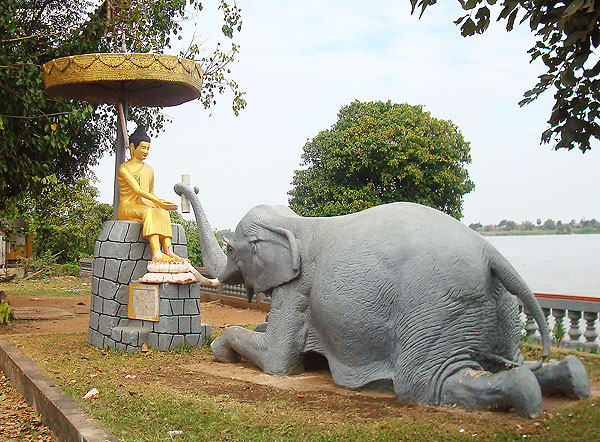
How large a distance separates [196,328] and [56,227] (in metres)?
18.1

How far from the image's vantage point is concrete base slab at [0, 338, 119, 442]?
4.85 metres

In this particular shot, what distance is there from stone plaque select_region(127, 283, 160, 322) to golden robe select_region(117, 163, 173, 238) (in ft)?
2.24

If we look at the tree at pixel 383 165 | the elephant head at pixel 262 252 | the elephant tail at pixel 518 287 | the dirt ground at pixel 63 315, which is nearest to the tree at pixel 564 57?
the elephant tail at pixel 518 287

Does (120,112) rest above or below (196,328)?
above

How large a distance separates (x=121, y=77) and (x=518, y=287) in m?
5.67

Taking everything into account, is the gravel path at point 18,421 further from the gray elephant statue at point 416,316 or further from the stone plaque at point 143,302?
the gray elephant statue at point 416,316

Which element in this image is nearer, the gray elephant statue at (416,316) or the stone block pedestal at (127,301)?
the gray elephant statue at (416,316)

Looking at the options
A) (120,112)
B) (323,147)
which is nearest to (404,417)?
(120,112)

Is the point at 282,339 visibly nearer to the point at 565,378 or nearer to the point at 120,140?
the point at 565,378

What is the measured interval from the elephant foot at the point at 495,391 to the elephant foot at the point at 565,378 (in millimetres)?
509

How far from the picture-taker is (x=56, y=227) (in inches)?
977

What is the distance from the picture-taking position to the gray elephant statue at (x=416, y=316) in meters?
5.22

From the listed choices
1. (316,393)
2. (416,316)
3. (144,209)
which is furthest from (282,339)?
(144,209)

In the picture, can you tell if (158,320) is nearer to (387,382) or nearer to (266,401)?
(266,401)
